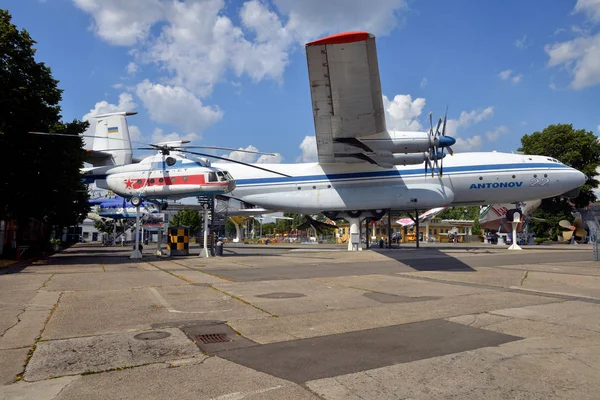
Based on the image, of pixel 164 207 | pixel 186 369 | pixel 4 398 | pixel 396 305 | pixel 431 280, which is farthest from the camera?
pixel 164 207

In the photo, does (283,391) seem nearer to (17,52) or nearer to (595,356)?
(595,356)

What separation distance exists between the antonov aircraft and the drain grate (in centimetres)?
1434

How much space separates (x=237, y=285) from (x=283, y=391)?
25.4 feet

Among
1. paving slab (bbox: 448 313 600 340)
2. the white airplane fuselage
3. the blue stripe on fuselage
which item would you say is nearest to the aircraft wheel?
the blue stripe on fuselage

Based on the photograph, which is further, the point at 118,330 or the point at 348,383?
the point at 118,330

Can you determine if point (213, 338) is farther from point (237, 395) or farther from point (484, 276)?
point (484, 276)

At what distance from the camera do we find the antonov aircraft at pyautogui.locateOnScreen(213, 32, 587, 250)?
19.8 m

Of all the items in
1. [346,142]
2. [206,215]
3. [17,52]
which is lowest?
[206,215]

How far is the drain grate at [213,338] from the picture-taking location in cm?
567

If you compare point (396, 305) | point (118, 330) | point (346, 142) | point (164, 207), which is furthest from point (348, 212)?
point (118, 330)

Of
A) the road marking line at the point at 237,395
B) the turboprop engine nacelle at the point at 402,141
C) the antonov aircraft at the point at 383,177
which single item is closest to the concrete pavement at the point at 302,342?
the road marking line at the point at 237,395

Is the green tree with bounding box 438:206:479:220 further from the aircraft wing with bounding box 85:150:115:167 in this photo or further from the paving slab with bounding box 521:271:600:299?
the paving slab with bounding box 521:271:600:299

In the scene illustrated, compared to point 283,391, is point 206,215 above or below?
above

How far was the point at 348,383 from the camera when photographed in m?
4.07
